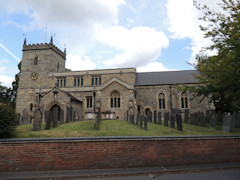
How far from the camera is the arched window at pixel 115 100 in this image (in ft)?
85.6

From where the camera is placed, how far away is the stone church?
2570cm

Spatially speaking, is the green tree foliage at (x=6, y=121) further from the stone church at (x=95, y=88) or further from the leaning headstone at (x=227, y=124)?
the leaning headstone at (x=227, y=124)

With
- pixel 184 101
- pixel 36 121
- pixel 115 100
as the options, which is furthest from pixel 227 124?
pixel 36 121

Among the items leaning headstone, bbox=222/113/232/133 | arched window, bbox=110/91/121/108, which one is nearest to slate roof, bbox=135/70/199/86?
arched window, bbox=110/91/121/108

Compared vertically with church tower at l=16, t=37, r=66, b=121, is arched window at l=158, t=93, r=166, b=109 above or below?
below

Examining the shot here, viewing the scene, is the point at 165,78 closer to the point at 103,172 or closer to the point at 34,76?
the point at 34,76

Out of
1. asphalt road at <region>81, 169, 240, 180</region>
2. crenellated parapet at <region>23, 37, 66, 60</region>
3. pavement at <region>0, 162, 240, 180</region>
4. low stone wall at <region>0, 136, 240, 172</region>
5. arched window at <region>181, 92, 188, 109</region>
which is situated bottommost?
asphalt road at <region>81, 169, 240, 180</region>

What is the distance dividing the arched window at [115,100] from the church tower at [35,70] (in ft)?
41.8

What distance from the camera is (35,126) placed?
13.6m

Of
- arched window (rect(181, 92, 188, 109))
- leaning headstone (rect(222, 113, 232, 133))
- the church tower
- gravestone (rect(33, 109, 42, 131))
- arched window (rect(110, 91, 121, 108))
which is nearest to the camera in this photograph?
gravestone (rect(33, 109, 42, 131))

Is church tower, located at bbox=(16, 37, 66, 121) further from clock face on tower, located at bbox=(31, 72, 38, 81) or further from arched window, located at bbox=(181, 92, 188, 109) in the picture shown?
arched window, located at bbox=(181, 92, 188, 109)

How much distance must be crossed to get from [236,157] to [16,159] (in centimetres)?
974

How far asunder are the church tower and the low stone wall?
26123 mm

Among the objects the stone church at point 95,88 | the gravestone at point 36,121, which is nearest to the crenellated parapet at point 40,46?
the stone church at point 95,88
